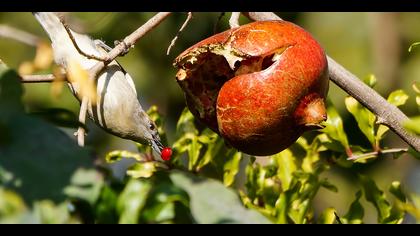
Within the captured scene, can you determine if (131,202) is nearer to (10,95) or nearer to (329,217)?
(10,95)

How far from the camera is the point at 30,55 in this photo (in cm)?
377

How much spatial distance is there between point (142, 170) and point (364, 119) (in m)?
0.58

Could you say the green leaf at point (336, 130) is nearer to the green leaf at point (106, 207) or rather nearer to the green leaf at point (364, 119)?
the green leaf at point (364, 119)

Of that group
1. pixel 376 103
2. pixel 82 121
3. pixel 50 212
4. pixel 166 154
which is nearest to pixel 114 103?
pixel 166 154

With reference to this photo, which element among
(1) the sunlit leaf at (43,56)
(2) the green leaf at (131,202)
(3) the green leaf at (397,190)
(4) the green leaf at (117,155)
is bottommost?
(3) the green leaf at (397,190)

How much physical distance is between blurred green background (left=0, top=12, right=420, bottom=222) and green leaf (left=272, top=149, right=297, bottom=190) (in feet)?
5.76

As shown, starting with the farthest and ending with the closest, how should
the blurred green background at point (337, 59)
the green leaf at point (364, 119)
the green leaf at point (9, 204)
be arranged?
the blurred green background at point (337, 59), the green leaf at point (364, 119), the green leaf at point (9, 204)

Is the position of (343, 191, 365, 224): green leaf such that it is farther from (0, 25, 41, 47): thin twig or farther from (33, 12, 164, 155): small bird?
(0, 25, 41, 47): thin twig

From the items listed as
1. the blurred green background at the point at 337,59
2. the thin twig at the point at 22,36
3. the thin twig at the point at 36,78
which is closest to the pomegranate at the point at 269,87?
the thin twig at the point at 36,78

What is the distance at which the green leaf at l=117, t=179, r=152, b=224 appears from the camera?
141 cm

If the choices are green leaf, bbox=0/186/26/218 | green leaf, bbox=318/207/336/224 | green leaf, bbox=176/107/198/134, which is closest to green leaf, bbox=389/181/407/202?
green leaf, bbox=318/207/336/224

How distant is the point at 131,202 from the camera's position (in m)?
1.42

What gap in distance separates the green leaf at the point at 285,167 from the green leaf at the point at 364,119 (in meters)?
0.20

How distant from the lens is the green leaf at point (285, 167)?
200cm
